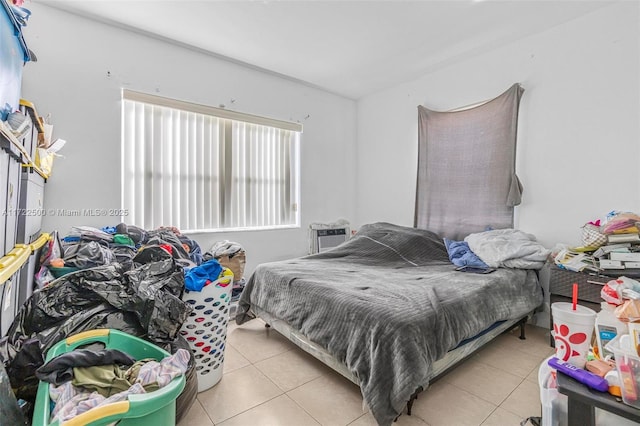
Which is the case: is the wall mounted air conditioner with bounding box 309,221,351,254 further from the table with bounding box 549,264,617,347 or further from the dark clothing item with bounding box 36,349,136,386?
the dark clothing item with bounding box 36,349,136,386

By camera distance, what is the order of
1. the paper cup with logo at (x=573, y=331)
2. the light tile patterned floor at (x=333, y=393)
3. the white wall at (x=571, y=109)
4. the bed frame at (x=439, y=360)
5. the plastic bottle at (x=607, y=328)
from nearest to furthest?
the plastic bottle at (x=607, y=328) < the paper cup with logo at (x=573, y=331) < the light tile patterned floor at (x=333, y=393) < the bed frame at (x=439, y=360) < the white wall at (x=571, y=109)

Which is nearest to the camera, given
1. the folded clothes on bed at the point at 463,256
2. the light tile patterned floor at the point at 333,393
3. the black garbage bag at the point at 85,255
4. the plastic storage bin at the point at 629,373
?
the plastic storage bin at the point at 629,373

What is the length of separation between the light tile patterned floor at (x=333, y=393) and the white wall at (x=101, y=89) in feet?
5.21

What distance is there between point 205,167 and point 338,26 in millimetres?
1916

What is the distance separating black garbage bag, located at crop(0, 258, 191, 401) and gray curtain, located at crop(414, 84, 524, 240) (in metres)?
2.77

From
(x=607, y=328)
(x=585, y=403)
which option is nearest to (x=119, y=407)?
(x=585, y=403)

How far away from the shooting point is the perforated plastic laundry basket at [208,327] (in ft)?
5.38

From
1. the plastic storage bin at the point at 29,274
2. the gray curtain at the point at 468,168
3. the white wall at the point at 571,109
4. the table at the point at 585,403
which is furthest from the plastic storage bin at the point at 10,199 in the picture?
the white wall at the point at 571,109

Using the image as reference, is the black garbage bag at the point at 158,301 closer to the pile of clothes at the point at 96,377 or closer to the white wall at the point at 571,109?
the pile of clothes at the point at 96,377

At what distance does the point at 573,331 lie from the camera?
3.77 ft

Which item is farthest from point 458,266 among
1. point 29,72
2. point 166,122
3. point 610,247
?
point 29,72

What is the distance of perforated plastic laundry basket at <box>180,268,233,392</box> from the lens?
1.64 metres

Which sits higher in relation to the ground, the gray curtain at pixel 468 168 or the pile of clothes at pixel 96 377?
the gray curtain at pixel 468 168

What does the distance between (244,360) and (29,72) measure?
2755 millimetres
